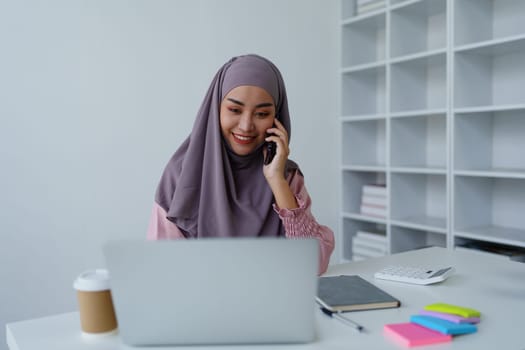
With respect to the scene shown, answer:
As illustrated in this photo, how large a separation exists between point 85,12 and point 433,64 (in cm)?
205

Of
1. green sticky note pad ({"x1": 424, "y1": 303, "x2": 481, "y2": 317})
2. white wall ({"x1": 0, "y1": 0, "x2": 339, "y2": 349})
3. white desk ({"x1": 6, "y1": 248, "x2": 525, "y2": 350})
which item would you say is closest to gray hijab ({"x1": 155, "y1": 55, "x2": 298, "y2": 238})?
white desk ({"x1": 6, "y1": 248, "x2": 525, "y2": 350})

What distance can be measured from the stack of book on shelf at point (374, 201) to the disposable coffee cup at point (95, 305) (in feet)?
8.12

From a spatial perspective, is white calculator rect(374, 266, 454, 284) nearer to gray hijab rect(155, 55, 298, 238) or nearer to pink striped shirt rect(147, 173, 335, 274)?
pink striped shirt rect(147, 173, 335, 274)

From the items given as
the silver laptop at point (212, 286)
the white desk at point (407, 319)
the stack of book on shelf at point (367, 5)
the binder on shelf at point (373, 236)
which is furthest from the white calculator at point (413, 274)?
the stack of book on shelf at point (367, 5)

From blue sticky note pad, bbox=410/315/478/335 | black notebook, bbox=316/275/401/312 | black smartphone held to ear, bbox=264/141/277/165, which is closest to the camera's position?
blue sticky note pad, bbox=410/315/478/335

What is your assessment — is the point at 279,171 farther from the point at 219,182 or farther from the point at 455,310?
the point at 455,310

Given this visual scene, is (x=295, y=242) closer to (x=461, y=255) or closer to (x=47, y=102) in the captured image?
(x=461, y=255)

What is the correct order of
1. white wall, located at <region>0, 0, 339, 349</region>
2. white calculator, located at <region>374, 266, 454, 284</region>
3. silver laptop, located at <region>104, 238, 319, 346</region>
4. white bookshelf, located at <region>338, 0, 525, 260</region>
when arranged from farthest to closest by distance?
white bookshelf, located at <region>338, 0, 525, 260</region>, white wall, located at <region>0, 0, 339, 349</region>, white calculator, located at <region>374, 266, 454, 284</region>, silver laptop, located at <region>104, 238, 319, 346</region>

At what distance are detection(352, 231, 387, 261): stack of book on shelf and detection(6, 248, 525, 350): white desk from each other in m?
1.72

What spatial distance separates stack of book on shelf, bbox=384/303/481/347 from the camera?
0.92 meters

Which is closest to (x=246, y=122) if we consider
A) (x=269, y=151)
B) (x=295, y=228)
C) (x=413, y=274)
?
(x=269, y=151)

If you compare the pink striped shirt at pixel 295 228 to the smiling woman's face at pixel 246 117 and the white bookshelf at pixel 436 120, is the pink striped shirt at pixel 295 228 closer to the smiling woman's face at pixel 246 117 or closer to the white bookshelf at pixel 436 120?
the smiling woman's face at pixel 246 117

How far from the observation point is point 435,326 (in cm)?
95

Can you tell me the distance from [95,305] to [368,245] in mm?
2566
